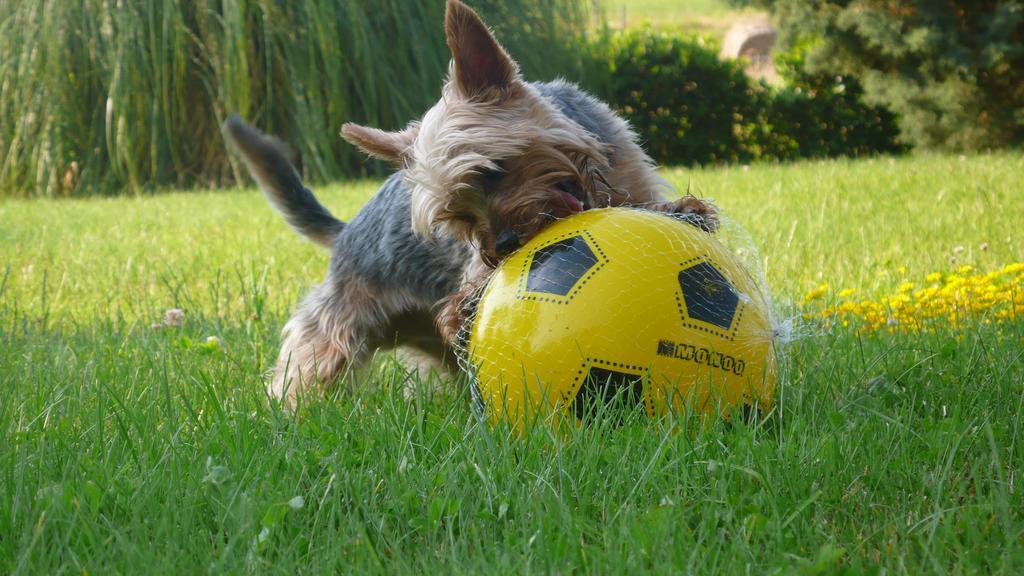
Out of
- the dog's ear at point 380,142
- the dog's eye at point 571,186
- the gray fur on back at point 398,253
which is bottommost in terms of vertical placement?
the gray fur on back at point 398,253

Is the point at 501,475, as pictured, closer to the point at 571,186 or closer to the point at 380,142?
the point at 571,186

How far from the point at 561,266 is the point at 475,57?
922 millimetres

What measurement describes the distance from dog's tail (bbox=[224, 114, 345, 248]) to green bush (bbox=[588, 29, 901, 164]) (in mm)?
10691

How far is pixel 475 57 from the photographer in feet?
10.6

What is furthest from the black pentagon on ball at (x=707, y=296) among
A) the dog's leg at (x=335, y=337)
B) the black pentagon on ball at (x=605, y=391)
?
the dog's leg at (x=335, y=337)

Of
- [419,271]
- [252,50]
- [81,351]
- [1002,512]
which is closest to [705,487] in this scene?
[1002,512]

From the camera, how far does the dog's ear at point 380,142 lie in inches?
137

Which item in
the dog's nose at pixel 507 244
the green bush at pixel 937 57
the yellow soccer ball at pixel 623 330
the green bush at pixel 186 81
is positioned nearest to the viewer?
the yellow soccer ball at pixel 623 330

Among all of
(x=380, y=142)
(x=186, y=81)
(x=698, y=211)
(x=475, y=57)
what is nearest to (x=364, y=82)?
(x=186, y=81)

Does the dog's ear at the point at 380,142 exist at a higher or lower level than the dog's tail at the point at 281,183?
higher

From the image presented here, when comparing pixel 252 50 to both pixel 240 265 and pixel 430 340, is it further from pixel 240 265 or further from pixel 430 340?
pixel 430 340

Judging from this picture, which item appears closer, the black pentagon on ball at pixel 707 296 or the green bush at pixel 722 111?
the black pentagon on ball at pixel 707 296

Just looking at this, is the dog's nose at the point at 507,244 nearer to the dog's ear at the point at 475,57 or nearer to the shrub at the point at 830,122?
the dog's ear at the point at 475,57

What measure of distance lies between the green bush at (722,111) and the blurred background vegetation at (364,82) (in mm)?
26
